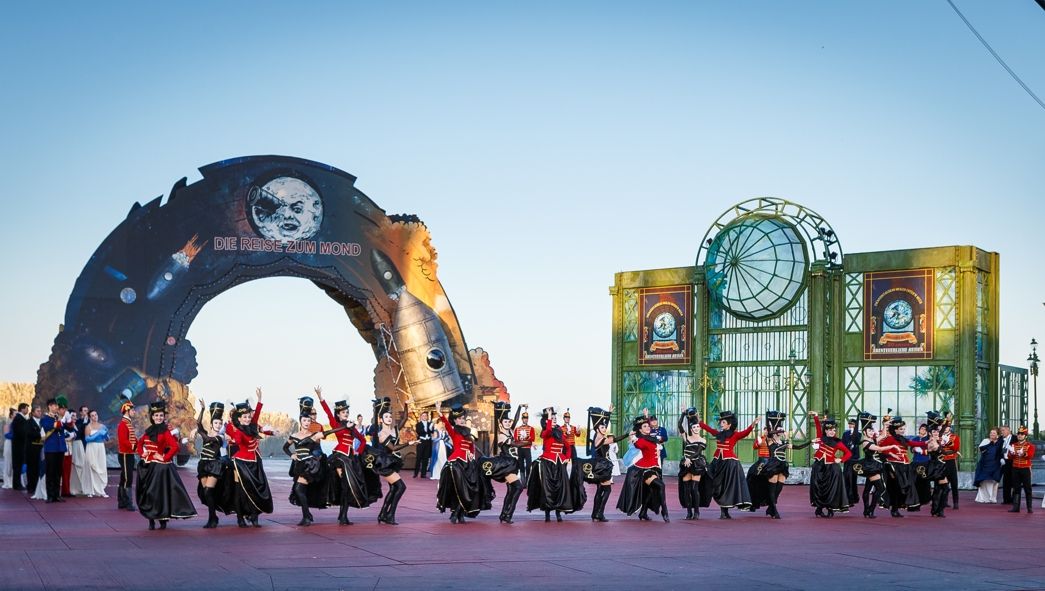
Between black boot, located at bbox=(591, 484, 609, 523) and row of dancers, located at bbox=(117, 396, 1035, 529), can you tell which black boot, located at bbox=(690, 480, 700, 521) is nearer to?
row of dancers, located at bbox=(117, 396, 1035, 529)

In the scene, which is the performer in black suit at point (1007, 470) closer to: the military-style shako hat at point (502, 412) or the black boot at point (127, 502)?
the military-style shako hat at point (502, 412)

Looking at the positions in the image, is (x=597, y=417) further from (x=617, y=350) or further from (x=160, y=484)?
(x=617, y=350)

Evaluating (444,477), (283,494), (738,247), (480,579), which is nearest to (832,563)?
(480,579)

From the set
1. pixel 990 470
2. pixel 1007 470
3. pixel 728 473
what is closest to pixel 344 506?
pixel 728 473

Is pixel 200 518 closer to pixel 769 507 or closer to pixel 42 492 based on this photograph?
pixel 42 492

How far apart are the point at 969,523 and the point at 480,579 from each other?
1126 centimetres

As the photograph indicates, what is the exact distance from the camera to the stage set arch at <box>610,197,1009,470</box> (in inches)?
1242

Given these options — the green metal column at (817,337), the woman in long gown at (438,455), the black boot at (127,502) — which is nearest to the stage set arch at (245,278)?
the woman in long gown at (438,455)

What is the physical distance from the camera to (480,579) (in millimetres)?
11922

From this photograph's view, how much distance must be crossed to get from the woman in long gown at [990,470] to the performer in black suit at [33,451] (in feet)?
56.9

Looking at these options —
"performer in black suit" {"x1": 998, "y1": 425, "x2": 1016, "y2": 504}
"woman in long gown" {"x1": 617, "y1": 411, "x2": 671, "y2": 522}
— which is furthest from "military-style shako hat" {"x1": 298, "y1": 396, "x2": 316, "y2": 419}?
"performer in black suit" {"x1": 998, "y1": 425, "x2": 1016, "y2": 504}

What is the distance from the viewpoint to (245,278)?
115 feet

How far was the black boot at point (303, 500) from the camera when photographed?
1781cm

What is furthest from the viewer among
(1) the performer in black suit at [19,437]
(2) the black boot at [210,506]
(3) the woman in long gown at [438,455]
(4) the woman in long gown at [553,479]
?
(3) the woman in long gown at [438,455]
